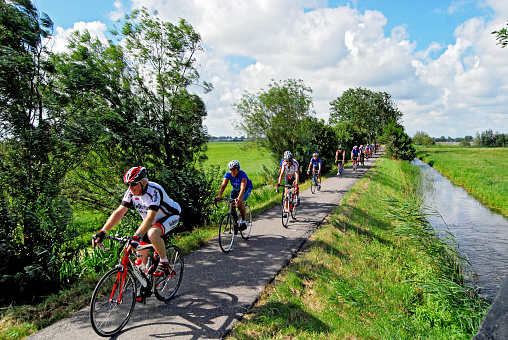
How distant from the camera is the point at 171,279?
4.88 m

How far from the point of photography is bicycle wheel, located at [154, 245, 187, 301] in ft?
15.0

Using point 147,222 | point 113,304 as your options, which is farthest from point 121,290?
point 147,222

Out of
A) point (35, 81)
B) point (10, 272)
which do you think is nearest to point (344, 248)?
point (10, 272)

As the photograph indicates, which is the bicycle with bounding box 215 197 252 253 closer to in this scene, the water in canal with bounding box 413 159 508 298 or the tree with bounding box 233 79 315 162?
the water in canal with bounding box 413 159 508 298

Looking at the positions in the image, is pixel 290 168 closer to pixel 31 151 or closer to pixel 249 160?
pixel 31 151

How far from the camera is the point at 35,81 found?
707 centimetres

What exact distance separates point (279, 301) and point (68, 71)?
8157 millimetres

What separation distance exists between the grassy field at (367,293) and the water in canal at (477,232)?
3.33 ft

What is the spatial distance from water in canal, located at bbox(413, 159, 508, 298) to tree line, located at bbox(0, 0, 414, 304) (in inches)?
323

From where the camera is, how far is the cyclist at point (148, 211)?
4.10m

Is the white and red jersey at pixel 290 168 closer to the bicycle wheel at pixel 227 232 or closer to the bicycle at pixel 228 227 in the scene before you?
the bicycle at pixel 228 227

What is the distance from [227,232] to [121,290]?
10.7 ft

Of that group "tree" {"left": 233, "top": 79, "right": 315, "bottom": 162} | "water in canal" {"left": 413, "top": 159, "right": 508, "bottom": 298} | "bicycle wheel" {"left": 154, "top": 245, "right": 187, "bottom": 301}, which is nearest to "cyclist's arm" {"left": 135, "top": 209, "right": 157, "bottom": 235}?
"bicycle wheel" {"left": 154, "top": 245, "right": 187, "bottom": 301}

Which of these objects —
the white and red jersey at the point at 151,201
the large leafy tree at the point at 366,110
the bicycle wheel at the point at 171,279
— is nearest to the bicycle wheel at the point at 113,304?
the bicycle wheel at the point at 171,279
